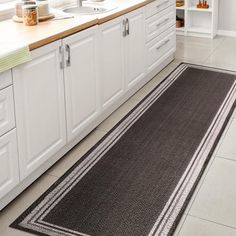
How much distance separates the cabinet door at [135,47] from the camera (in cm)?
382

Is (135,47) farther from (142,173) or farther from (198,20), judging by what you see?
(198,20)

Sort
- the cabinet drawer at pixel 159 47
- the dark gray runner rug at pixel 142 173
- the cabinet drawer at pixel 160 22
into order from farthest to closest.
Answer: the cabinet drawer at pixel 159 47 < the cabinet drawer at pixel 160 22 < the dark gray runner rug at pixel 142 173

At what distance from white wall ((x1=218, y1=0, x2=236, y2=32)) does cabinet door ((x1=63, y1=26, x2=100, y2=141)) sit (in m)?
3.20

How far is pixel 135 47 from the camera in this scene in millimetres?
3980

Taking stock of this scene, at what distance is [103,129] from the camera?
140 inches

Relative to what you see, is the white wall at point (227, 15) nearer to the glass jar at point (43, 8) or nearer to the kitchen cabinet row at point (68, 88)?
the kitchen cabinet row at point (68, 88)

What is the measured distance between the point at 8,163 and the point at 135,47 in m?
1.84

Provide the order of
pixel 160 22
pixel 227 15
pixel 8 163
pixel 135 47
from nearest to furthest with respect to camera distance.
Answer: pixel 8 163
pixel 135 47
pixel 160 22
pixel 227 15

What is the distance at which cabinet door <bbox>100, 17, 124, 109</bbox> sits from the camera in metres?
3.42

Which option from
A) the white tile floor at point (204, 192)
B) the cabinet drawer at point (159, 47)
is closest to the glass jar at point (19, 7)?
the white tile floor at point (204, 192)

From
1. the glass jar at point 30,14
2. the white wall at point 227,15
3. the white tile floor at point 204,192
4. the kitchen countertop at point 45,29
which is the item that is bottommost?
the white tile floor at point 204,192

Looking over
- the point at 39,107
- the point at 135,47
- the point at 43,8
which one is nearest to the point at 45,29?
the point at 43,8

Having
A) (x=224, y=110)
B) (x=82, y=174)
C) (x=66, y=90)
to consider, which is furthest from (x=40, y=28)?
(x=224, y=110)

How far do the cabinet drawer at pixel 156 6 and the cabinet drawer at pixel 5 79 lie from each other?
2.01m
